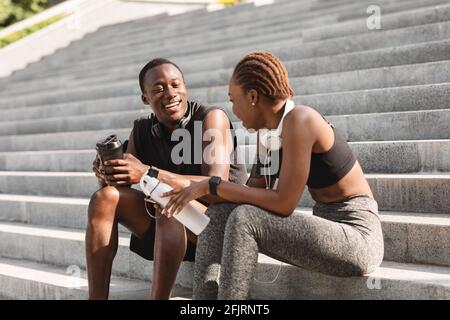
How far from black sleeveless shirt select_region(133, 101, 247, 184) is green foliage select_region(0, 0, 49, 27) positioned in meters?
13.5

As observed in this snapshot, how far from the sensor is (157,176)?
3.03 m

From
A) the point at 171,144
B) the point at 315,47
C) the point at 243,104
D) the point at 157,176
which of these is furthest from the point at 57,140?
the point at 243,104

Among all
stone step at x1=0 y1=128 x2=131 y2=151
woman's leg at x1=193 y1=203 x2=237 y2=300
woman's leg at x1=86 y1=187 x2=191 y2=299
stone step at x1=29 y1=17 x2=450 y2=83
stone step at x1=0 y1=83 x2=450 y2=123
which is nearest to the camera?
woman's leg at x1=193 y1=203 x2=237 y2=300

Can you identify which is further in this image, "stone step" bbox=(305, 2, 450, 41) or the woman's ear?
"stone step" bbox=(305, 2, 450, 41)

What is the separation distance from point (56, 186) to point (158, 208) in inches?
114

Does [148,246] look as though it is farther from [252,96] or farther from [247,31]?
[247,31]

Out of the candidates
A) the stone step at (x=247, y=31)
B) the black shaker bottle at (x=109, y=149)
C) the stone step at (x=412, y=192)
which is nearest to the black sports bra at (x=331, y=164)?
the black shaker bottle at (x=109, y=149)

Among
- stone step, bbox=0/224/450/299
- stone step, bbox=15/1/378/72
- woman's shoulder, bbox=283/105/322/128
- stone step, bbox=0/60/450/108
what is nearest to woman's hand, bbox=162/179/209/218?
woman's shoulder, bbox=283/105/322/128

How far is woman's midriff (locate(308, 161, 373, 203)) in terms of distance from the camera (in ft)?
9.83

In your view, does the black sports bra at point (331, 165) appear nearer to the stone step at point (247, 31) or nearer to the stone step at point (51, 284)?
the stone step at point (51, 284)

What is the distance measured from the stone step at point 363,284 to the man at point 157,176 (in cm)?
48

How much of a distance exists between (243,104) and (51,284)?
1.85 meters

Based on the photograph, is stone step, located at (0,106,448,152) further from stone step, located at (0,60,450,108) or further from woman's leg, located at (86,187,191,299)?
woman's leg, located at (86,187,191,299)

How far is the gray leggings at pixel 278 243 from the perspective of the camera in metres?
2.68
